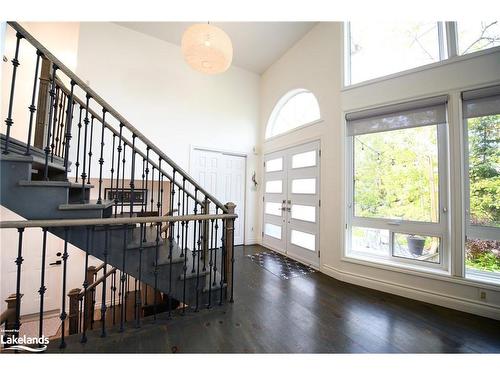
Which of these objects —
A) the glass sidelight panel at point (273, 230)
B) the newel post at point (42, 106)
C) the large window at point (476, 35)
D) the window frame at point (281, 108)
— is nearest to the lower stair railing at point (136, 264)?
the newel post at point (42, 106)

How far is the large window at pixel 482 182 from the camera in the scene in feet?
6.41

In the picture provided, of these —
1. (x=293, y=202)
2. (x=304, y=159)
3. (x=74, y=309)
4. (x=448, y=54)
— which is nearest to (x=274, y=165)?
(x=304, y=159)

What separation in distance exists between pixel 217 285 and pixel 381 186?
237 cm

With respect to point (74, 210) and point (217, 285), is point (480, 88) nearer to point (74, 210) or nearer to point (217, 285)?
point (217, 285)

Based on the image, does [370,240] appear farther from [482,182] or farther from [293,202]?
[293,202]

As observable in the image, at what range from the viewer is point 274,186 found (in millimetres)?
4238

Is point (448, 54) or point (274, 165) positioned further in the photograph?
point (274, 165)

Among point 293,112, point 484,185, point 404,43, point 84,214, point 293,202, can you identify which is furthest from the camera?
point 293,112

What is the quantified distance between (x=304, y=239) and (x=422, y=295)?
1.61m

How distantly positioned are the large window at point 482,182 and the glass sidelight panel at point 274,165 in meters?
2.59

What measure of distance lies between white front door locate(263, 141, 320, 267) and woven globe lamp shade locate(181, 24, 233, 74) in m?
1.90

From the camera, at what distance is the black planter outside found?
91.9 inches

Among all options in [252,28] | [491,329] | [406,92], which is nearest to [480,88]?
[406,92]

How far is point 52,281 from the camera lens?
3174 mm
